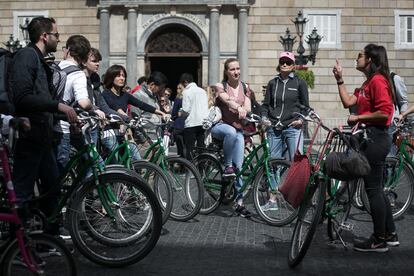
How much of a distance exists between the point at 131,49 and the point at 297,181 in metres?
17.6

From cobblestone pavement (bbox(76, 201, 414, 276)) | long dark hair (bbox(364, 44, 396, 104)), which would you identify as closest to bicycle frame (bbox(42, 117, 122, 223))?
cobblestone pavement (bbox(76, 201, 414, 276))

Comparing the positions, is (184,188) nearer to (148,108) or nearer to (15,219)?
(148,108)

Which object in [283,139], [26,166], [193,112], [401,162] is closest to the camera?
[26,166]

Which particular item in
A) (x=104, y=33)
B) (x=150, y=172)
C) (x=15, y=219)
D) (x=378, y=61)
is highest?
(x=104, y=33)

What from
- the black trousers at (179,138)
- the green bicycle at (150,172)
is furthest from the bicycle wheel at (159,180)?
the black trousers at (179,138)

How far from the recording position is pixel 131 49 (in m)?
22.5

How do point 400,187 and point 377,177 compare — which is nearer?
point 377,177

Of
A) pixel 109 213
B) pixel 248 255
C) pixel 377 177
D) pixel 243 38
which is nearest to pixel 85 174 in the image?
pixel 109 213

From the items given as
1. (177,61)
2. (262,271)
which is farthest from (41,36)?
(177,61)

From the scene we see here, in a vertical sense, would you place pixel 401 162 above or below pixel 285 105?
below

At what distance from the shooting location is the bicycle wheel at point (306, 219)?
16.9ft

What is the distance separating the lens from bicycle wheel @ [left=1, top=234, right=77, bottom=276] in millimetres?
4023

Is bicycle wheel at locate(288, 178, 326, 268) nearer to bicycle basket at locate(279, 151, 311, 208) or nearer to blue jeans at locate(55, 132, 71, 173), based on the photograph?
bicycle basket at locate(279, 151, 311, 208)

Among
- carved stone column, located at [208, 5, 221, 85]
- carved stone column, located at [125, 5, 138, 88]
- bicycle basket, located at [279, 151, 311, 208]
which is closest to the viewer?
bicycle basket, located at [279, 151, 311, 208]
